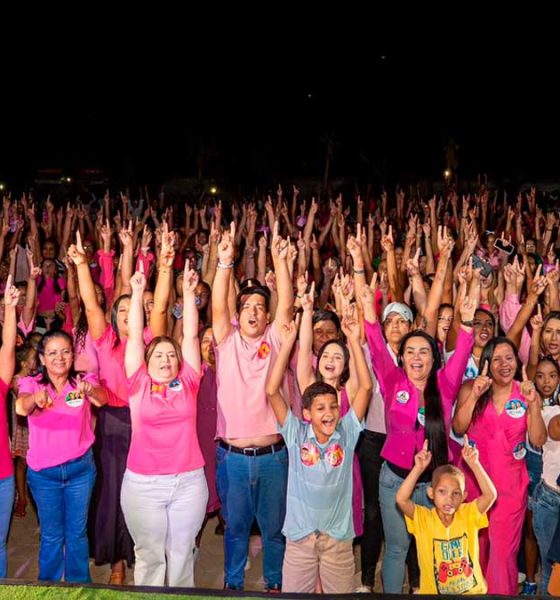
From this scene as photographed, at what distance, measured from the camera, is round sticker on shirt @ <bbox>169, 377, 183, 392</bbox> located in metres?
4.17

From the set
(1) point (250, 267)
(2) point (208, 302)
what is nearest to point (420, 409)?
(2) point (208, 302)

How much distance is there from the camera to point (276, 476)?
4406mm

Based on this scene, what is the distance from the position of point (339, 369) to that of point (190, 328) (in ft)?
2.65

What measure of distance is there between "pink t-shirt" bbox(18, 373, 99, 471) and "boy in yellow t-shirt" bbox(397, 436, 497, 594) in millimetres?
1720

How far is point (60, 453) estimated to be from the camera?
4.25 metres

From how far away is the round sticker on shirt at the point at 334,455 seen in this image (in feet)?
13.3

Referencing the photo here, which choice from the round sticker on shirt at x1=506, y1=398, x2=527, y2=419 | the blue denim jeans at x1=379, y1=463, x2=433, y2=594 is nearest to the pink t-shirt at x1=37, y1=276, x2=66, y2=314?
the blue denim jeans at x1=379, y1=463, x2=433, y2=594

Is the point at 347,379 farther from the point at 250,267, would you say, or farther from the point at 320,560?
the point at 250,267

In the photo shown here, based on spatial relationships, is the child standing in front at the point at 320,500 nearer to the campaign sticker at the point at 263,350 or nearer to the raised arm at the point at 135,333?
the campaign sticker at the point at 263,350

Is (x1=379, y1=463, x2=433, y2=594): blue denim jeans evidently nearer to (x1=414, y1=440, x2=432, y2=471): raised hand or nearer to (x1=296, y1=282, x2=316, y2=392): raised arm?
(x1=414, y1=440, x2=432, y2=471): raised hand

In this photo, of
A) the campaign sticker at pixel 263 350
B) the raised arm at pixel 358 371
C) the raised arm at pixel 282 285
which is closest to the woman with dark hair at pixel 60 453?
the campaign sticker at pixel 263 350

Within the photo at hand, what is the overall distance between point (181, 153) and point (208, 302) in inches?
1082

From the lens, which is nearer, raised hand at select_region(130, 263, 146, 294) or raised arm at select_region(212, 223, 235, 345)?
raised hand at select_region(130, 263, 146, 294)

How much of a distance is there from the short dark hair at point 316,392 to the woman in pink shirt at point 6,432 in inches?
60.5
